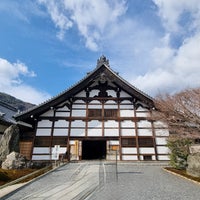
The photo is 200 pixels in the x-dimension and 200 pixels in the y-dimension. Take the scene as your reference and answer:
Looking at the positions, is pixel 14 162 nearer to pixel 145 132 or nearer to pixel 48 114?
pixel 48 114

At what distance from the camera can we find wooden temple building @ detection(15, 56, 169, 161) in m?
14.9

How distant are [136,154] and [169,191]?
27.6 feet

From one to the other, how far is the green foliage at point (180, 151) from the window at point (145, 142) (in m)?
3.50

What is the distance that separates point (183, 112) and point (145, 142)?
4.62 m

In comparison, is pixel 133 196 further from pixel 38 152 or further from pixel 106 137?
pixel 38 152

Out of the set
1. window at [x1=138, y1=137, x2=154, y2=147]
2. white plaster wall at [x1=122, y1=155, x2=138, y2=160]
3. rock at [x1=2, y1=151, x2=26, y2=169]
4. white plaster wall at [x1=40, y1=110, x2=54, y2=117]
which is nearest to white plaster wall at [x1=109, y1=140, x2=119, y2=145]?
white plaster wall at [x1=122, y1=155, x2=138, y2=160]

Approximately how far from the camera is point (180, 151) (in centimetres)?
1132

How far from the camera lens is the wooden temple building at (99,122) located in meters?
14.9

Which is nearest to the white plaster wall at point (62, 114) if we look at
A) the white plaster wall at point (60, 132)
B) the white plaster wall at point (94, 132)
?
the white plaster wall at point (60, 132)

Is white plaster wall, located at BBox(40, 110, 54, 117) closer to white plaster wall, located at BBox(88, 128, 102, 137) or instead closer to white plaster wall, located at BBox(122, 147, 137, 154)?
white plaster wall, located at BBox(88, 128, 102, 137)

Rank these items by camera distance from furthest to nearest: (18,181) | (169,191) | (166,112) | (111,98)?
(111,98)
(166,112)
(18,181)
(169,191)

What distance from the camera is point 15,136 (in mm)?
12445

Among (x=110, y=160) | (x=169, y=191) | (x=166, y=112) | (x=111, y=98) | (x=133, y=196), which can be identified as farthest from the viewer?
(x=111, y=98)

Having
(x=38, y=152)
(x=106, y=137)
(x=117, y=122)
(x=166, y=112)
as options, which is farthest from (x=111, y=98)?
(x=38, y=152)
